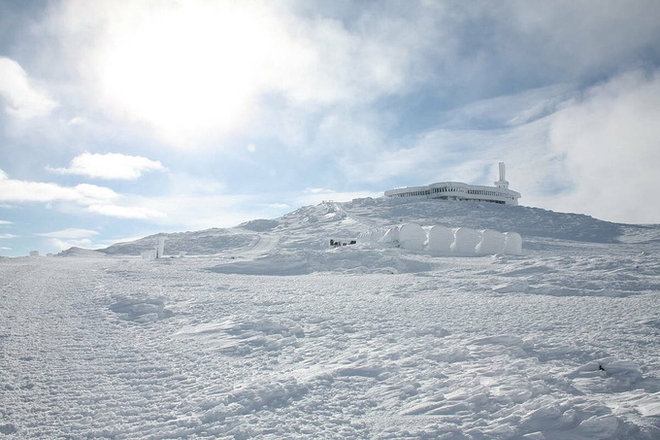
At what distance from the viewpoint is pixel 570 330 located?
6.79m

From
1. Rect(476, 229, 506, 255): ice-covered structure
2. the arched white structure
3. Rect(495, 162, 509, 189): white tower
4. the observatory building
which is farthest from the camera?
Rect(495, 162, 509, 189): white tower

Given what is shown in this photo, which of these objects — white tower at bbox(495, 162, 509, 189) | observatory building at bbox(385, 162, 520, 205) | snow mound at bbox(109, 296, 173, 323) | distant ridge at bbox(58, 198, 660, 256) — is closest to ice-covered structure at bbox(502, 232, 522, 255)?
distant ridge at bbox(58, 198, 660, 256)

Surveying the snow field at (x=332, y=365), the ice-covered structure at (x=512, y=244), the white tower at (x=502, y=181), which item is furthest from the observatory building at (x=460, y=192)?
the snow field at (x=332, y=365)

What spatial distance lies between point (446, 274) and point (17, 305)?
1307 centimetres

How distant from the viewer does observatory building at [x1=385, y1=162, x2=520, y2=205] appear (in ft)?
201

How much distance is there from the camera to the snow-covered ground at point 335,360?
13.9 feet

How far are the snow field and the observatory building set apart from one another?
51339 millimetres

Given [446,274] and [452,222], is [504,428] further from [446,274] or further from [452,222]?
[452,222]

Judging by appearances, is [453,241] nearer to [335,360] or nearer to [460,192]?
[335,360]

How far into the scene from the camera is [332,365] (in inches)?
227

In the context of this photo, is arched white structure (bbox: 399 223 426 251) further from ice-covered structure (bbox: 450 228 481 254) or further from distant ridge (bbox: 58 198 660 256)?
distant ridge (bbox: 58 198 660 256)

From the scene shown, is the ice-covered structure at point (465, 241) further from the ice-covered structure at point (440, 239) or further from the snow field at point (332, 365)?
the snow field at point (332, 365)

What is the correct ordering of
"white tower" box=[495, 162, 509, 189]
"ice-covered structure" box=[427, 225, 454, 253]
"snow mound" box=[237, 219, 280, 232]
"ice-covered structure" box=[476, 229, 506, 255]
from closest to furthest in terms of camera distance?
"ice-covered structure" box=[476, 229, 506, 255] → "ice-covered structure" box=[427, 225, 454, 253] → "snow mound" box=[237, 219, 280, 232] → "white tower" box=[495, 162, 509, 189]

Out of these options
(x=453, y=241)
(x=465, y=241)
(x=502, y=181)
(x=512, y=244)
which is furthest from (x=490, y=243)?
(x=502, y=181)
